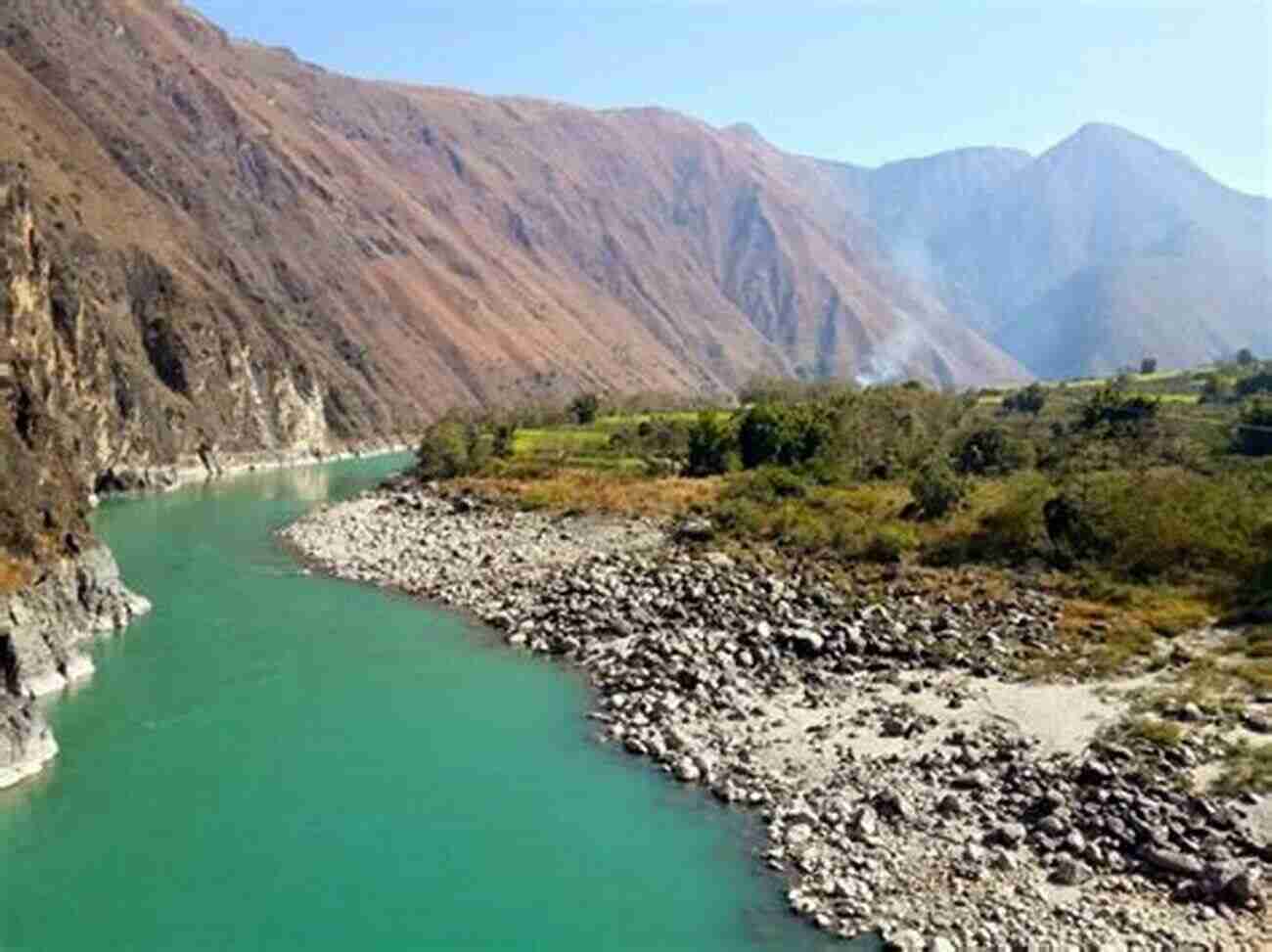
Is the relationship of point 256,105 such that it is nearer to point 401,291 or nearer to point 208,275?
point 401,291

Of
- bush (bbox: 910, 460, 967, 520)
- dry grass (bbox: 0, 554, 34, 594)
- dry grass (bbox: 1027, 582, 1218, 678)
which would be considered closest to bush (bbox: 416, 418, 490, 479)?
bush (bbox: 910, 460, 967, 520)

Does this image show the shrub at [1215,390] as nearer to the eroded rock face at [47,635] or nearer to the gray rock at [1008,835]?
the gray rock at [1008,835]

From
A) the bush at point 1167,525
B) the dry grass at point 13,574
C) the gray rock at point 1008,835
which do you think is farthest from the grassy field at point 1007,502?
the dry grass at point 13,574

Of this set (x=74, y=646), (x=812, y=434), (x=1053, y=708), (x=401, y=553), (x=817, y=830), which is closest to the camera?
(x=817, y=830)

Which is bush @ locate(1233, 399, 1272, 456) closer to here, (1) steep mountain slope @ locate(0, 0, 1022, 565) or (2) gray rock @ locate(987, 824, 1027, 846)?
(2) gray rock @ locate(987, 824, 1027, 846)

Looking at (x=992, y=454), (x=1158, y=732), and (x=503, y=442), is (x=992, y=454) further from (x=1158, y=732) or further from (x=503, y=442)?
(x=1158, y=732)

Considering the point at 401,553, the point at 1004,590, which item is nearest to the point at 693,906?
the point at 1004,590

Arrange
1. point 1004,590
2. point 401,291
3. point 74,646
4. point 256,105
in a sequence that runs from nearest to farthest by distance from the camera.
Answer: point 74,646
point 1004,590
point 401,291
point 256,105

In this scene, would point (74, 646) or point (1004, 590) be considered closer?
point (74, 646)
